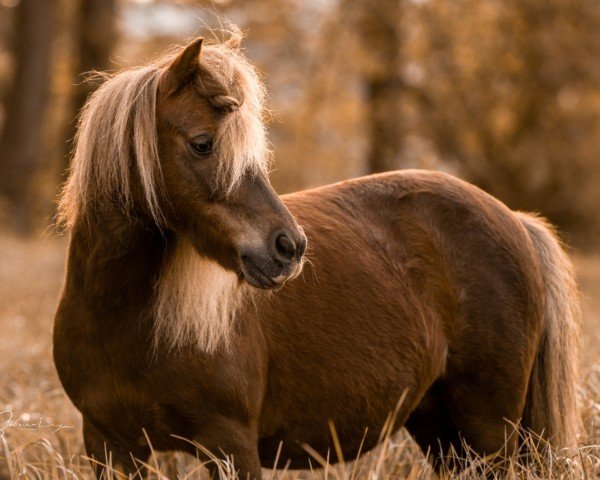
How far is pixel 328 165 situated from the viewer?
2312 centimetres

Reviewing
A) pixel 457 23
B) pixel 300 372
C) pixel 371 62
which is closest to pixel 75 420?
pixel 300 372

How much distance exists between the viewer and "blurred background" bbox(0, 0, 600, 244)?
14.7 meters

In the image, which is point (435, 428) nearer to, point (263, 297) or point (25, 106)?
point (263, 297)

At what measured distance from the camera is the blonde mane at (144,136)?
9.24ft

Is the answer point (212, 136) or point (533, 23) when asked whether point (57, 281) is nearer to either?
point (212, 136)

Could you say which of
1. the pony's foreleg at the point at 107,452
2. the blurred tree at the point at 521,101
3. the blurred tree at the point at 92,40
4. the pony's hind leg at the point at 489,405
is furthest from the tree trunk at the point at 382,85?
the pony's foreleg at the point at 107,452

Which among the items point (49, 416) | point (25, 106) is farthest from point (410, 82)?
point (49, 416)

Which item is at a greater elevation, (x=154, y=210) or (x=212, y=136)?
(x=212, y=136)

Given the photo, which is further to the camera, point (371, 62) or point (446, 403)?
point (371, 62)

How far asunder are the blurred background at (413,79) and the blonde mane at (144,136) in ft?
36.4

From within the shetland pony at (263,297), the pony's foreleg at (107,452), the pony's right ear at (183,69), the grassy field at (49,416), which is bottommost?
the grassy field at (49,416)

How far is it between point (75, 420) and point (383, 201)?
6.91ft

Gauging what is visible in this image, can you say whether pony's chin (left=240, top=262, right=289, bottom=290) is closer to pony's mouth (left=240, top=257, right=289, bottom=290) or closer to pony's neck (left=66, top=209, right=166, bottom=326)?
pony's mouth (left=240, top=257, right=289, bottom=290)

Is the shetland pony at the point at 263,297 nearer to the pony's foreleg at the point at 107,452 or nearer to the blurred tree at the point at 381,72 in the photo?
the pony's foreleg at the point at 107,452
